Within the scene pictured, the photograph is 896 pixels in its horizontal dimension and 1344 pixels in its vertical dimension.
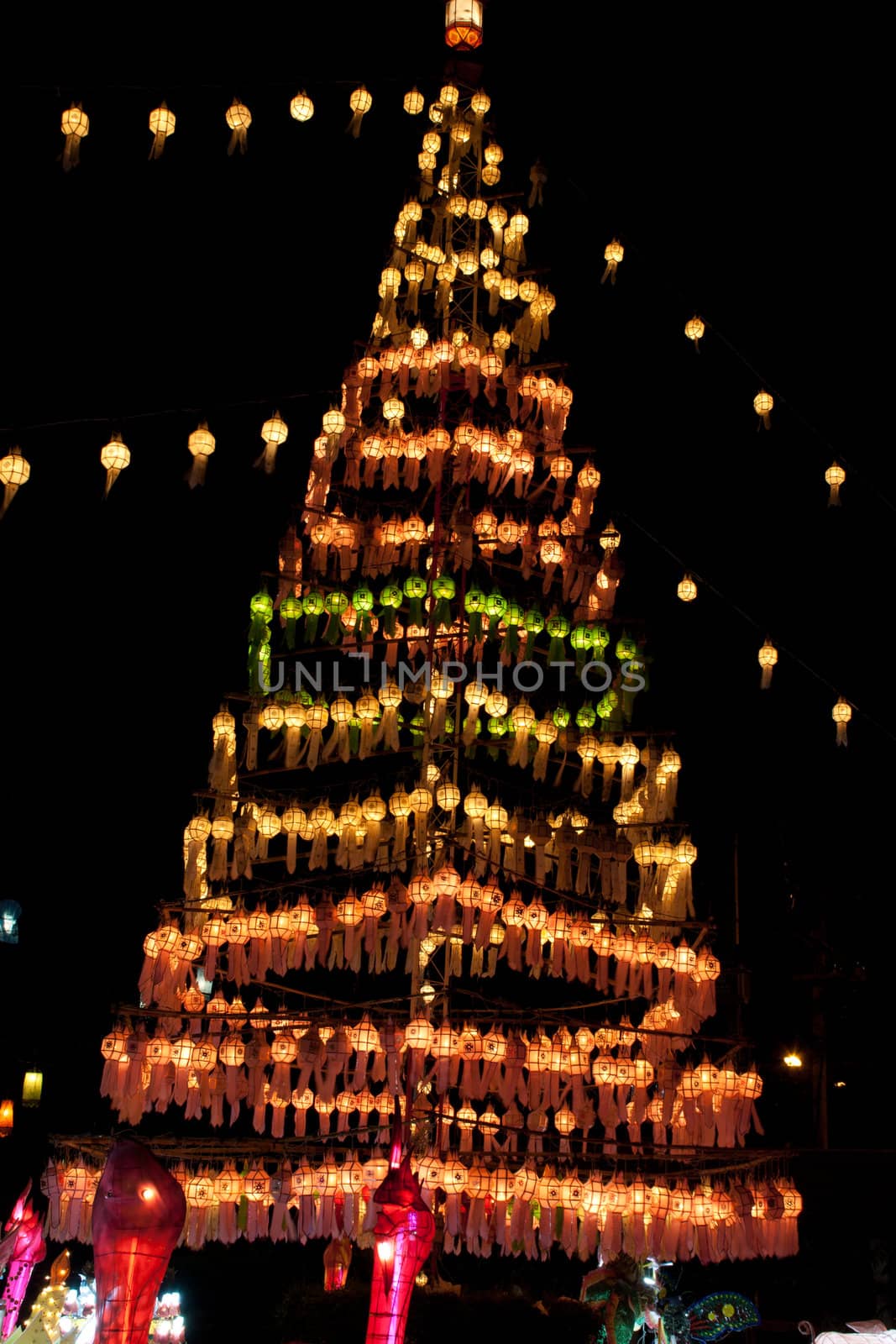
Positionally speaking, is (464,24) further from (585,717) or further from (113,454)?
(585,717)

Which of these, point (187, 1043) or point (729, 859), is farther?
point (729, 859)

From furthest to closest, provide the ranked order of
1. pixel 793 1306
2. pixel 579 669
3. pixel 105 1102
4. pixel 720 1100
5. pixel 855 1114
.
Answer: pixel 105 1102 → pixel 855 1114 → pixel 793 1306 → pixel 579 669 → pixel 720 1100

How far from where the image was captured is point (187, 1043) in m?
10.0

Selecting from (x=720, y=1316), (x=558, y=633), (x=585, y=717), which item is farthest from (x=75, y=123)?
(x=720, y=1316)

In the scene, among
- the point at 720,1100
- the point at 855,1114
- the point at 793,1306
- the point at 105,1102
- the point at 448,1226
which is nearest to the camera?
the point at 448,1226

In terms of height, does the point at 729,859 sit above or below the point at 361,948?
above

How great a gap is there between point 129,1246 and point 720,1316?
20.9ft

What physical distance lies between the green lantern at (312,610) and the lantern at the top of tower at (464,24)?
4.67 meters

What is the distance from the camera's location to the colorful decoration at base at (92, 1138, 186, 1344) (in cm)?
464

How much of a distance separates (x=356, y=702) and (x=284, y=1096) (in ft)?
9.86

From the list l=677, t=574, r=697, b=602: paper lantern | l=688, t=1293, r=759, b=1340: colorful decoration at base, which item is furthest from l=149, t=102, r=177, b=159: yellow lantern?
l=688, t=1293, r=759, b=1340: colorful decoration at base

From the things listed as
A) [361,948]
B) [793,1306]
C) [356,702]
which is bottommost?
[793,1306]

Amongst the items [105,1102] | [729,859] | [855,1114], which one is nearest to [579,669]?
[729,859]

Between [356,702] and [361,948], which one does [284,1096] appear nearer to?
[361,948]
